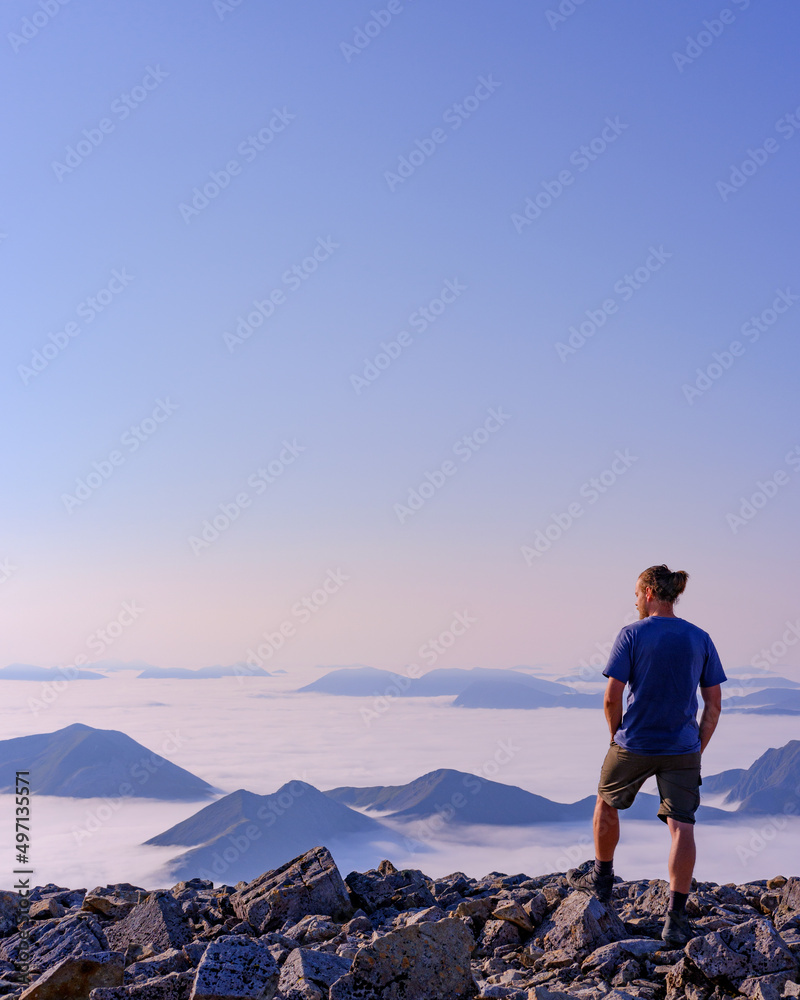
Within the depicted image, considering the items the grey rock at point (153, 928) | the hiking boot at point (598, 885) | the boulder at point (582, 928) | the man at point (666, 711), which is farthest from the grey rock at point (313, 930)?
the man at point (666, 711)

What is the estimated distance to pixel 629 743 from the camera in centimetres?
716

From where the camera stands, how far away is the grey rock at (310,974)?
5.64 meters

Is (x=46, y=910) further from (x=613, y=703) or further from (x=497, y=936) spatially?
(x=613, y=703)

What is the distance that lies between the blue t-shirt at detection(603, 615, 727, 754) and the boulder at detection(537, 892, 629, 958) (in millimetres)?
1420

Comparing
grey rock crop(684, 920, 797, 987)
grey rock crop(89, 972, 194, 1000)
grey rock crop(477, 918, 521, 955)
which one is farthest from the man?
grey rock crop(89, 972, 194, 1000)

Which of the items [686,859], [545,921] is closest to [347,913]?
[545,921]

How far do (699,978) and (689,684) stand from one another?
7.16ft

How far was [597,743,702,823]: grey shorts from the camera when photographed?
23.1ft

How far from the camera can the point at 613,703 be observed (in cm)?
729

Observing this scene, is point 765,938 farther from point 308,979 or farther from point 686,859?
point 308,979

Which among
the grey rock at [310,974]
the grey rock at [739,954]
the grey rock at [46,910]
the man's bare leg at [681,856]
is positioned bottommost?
the grey rock at [46,910]

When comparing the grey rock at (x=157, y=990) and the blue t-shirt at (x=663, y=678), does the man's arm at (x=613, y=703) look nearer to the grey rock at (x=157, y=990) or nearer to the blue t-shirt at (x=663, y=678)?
the blue t-shirt at (x=663, y=678)

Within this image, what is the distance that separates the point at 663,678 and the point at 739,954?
6.74 ft

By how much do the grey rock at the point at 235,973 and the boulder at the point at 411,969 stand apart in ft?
1.55
